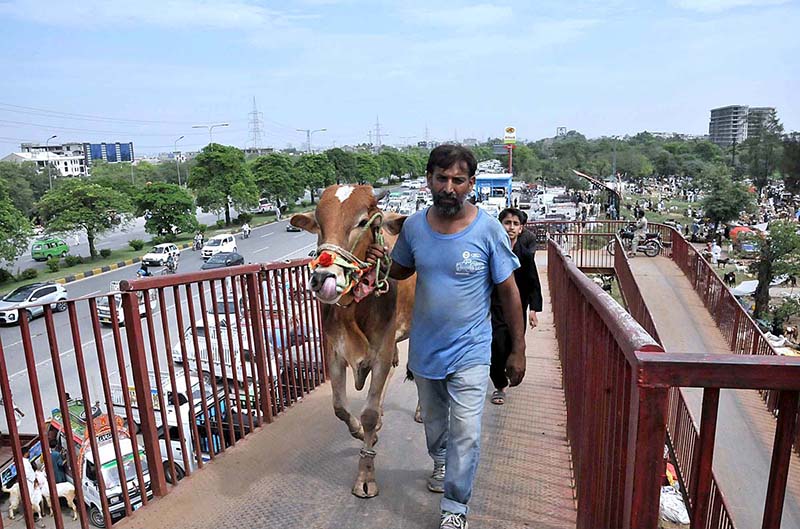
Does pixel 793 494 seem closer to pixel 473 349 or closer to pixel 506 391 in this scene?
pixel 506 391

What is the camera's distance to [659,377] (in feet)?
4.83

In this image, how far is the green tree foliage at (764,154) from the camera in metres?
77.8

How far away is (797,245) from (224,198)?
34.0 metres

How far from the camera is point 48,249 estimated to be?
34750 millimetres

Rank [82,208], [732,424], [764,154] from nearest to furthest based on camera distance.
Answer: [732,424]
[82,208]
[764,154]

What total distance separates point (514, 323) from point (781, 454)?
1.65 metres

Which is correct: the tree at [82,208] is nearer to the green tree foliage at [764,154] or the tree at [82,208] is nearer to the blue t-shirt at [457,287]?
the blue t-shirt at [457,287]

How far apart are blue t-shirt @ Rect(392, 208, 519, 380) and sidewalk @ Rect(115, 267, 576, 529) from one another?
3.05ft

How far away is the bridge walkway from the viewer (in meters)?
7.84

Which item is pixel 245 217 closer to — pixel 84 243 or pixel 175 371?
pixel 84 243

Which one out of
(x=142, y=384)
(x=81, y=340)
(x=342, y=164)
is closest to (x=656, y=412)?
(x=142, y=384)

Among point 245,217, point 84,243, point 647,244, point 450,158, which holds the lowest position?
point 84,243

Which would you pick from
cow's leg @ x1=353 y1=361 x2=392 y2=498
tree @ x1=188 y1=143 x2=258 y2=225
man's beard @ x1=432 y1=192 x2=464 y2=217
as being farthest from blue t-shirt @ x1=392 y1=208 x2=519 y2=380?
tree @ x1=188 y1=143 x2=258 y2=225

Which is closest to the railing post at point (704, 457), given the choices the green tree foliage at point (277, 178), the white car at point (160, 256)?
the white car at point (160, 256)
